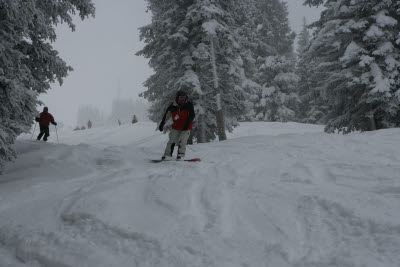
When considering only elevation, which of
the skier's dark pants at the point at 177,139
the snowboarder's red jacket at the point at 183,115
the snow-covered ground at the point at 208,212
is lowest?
the snow-covered ground at the point at 208,212

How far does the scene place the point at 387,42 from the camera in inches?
443

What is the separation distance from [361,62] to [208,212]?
1003 centimetres

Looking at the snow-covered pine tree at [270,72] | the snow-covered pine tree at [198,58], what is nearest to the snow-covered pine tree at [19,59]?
the snow-covered pine tree at [198,58]

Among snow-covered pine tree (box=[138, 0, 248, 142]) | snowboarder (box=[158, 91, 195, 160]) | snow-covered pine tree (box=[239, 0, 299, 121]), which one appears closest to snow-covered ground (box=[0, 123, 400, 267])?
snowboarder (box=[158, 91, 195, 160])

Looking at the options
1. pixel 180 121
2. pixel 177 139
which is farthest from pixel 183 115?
pixel 177 139

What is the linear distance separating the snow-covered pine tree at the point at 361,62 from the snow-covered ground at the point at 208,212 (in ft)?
17.5

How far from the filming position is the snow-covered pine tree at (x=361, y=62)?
11062 mm

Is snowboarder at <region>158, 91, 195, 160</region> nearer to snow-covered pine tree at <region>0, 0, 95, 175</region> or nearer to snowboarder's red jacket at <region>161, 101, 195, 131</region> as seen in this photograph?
snowboarder's red jacket at <region>161, 101, 195, 131</region>

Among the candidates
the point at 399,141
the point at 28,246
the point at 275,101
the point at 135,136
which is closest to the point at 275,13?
the point at 275,101

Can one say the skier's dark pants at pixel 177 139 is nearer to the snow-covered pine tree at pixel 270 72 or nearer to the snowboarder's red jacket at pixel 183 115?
the snowboarder's red jacket at pixel 183 115

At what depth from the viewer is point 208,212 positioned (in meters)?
4.09

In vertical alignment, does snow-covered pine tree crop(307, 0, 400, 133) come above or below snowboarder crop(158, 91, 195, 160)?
above

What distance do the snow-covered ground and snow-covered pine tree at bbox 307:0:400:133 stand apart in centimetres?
532

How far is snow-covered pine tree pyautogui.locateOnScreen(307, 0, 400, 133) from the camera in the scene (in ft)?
36.3
